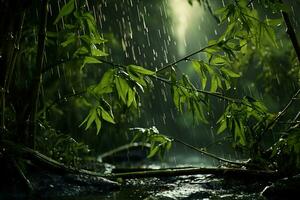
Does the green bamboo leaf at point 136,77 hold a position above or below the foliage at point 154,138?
above

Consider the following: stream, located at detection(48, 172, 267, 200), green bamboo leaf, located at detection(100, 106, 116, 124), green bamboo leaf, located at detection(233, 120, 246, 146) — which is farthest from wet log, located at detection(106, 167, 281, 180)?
green bamboo leaf, located at detection(100, 106, 116, 124)

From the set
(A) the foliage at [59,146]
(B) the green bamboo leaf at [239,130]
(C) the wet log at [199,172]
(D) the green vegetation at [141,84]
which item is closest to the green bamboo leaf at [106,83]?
(D) the green vegetation at [141,84]

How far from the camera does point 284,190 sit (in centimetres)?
317

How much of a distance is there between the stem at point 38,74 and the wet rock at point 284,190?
7.21 ft

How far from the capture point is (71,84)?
23.6 feet

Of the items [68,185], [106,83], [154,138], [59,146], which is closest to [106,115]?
[106,83]

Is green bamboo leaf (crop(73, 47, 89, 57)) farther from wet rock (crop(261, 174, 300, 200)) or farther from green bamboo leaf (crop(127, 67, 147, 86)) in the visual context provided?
wet rock (crop(261, 174, 300, 200))

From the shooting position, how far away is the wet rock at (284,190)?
315cm

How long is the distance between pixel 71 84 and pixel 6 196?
13.4 feet

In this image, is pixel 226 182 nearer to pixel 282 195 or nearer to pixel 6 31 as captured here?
pixel 282 195

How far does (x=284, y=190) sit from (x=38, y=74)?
2332 mm

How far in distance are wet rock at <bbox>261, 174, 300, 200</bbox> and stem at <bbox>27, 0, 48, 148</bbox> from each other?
7.21 ft

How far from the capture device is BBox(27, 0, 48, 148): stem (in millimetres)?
3133

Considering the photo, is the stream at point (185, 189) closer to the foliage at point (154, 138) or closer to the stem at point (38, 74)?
the foliage at point (154, 138)
